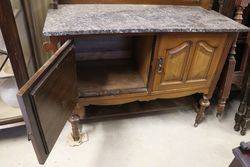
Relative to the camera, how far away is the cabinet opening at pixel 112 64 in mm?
1406

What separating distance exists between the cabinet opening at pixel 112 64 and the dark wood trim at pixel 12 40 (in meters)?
0.35

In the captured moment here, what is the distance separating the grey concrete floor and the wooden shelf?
389 mm

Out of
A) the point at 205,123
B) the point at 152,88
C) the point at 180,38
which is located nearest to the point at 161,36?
the point at 180,38

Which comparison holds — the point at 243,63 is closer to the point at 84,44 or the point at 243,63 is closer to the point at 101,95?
the point at 101,95

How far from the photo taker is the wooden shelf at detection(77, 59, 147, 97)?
140 cm

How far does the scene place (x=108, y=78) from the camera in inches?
59.7

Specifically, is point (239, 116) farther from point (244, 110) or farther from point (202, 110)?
point (202, 110)

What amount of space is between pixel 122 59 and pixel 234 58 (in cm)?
81

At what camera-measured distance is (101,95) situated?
54.2 inches

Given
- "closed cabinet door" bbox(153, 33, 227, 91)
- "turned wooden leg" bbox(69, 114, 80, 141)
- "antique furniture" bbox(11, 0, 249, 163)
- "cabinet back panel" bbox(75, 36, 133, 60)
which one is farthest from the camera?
"cabinet back panel" bbox(75, 36, 133, 60)

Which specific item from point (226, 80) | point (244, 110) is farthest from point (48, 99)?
point (244, 110)

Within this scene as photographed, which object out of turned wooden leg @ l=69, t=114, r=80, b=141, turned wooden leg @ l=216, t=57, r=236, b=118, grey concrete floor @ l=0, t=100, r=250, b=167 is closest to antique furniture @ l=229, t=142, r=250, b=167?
grey concrete floor @ l=0, t=100, r=250, b=167

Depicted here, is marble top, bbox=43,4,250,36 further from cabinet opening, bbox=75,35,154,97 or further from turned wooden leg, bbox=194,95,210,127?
turned wooden leg, bbox=194,95,210,127

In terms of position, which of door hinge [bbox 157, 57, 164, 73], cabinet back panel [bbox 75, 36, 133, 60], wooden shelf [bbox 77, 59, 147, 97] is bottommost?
wooden shelf [bbox 77, 59, 147, 97]
